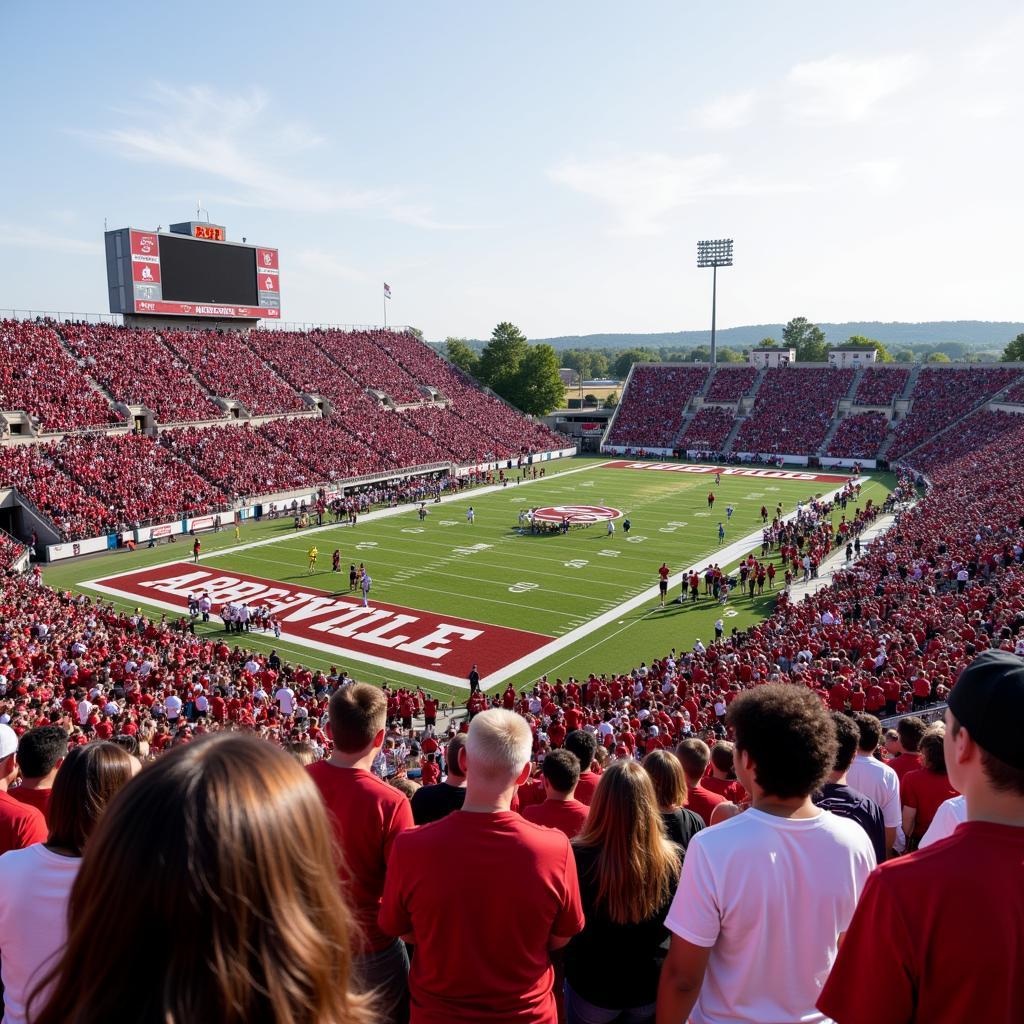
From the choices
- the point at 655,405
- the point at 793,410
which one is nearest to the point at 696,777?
the point at 793,410

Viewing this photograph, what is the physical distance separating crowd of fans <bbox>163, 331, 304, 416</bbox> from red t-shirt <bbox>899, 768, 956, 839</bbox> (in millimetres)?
45195

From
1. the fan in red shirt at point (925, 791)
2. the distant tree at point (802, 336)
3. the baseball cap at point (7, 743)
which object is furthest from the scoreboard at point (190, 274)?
the distant tree at point (802, 336)

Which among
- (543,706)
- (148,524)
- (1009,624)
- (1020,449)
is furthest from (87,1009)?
(1020,449)

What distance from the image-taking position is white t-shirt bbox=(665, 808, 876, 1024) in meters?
2.69

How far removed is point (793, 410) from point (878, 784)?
A: 60665 mm

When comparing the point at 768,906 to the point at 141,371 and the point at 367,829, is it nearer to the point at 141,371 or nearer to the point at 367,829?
the point at 367,829

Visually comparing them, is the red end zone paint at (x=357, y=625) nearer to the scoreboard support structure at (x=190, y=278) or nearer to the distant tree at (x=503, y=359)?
the scoreboard support structure at (x=190, y=278)

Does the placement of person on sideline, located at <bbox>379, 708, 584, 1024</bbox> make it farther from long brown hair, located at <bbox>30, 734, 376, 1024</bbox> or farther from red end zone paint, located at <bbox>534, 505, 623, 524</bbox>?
red end zone paint, located at <bbox>534, 505, 623, 524</bbox>

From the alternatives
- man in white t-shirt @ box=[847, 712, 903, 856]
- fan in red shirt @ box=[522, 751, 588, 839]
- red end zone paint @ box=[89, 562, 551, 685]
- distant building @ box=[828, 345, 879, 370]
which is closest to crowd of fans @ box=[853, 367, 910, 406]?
distant building @ box=[828, 345, 879, 370]

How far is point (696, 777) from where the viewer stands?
5.79m

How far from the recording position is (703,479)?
50.2m

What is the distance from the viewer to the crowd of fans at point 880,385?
6091 cm

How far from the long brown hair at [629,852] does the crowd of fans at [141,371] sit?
1684 inches

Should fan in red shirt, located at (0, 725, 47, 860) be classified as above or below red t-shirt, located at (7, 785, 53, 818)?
above
